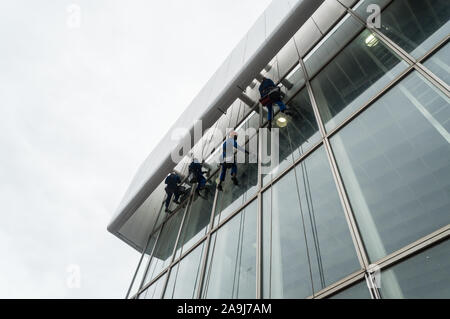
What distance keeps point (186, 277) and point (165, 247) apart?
2.33 metres

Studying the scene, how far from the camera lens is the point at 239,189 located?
226 inches

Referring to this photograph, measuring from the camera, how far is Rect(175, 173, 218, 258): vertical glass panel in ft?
20.6

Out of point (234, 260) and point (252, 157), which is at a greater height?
point (252, 157)

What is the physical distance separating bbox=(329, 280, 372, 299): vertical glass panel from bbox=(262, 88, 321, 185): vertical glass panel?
2209 mm

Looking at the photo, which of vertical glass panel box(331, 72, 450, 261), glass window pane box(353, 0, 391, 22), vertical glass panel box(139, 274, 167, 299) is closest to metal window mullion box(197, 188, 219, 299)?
vertical glass panel box(139, 274, 167, 299)

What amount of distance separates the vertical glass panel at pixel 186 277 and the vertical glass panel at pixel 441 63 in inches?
178

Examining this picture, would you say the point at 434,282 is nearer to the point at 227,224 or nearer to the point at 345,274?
the point at 345,274

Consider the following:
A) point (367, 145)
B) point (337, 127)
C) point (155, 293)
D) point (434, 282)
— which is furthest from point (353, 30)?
point (155, 293)

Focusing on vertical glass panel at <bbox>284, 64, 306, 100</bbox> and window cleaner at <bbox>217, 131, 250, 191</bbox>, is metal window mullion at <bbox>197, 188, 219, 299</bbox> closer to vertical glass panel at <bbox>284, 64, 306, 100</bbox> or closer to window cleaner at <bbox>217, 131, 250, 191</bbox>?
window cleaner at <bbox>217, 131, 250, 191</bbox>

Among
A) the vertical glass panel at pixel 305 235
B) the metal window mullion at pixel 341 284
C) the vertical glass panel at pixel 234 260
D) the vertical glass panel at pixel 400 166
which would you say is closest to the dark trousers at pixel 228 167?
the vertical glass panel at pixel 234 260

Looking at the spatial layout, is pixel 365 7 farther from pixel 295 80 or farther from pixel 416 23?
pixel 295 80

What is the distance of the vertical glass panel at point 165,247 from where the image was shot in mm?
7197

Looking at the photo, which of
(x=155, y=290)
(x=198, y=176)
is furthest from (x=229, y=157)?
(x=155, y=290)

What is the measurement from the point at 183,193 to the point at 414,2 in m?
6.54
